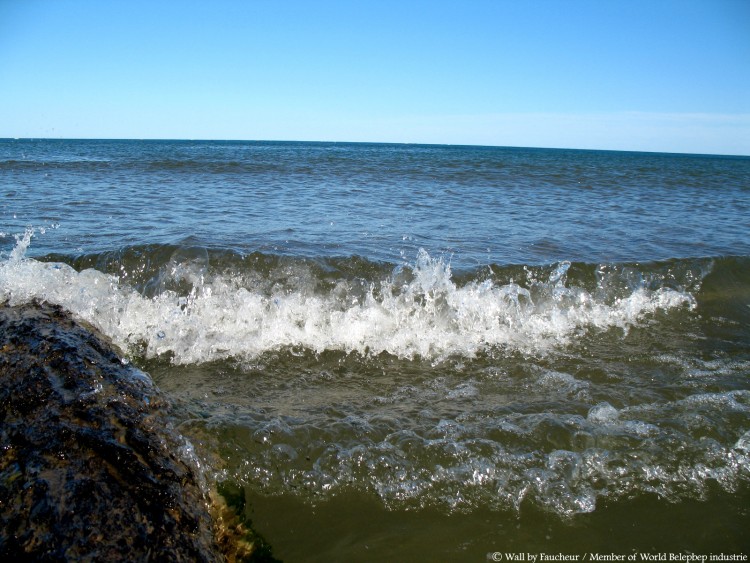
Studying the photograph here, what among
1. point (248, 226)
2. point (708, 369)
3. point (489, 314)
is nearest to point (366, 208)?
point (248, 226)

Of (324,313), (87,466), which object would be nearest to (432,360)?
(324,313)

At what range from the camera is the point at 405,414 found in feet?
11.6

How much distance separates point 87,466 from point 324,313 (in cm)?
363

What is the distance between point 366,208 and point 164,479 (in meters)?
9.75

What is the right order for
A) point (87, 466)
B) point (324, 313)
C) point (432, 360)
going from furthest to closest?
point (324, 313) → point (432, 360) → point (87, 466)

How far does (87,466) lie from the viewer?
1.81 metres

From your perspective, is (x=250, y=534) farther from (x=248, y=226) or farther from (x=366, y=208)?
(x=366, y=208)

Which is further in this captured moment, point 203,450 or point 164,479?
point 203,450

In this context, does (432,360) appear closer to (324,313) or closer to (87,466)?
(324,313)

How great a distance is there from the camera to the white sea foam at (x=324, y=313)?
489 centimetres

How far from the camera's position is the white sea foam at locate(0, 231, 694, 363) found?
4.89 meters

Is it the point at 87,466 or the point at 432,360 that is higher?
the point at 87,466

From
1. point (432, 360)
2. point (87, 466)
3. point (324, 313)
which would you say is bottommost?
point (432, 360)

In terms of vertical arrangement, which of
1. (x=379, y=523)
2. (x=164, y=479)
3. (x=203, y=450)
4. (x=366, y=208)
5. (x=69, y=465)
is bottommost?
(x=379, y=523)
